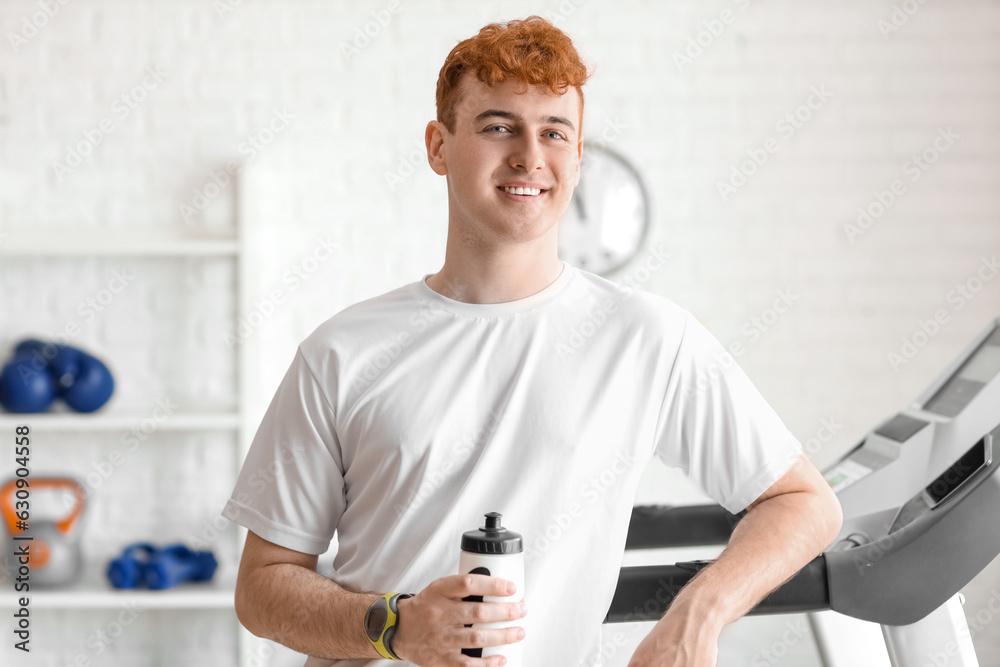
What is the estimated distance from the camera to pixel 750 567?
1.24 m

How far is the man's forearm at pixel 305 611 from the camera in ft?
3.87

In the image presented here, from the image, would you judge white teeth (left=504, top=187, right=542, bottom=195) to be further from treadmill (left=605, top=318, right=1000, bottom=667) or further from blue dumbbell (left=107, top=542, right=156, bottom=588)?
blue dumbbell (left=107, top=542, right=156, bottom=588)

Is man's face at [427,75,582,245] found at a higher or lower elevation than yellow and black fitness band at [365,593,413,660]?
higher

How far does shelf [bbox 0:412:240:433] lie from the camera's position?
9.30 feet

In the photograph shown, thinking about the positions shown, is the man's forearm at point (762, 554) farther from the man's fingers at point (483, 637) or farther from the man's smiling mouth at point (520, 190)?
the man's smiling mouth at point (520, 190)

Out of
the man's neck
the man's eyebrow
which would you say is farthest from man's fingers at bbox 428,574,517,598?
the man's eyebrow

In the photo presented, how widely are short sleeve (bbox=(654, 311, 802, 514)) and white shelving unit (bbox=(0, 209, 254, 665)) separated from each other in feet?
6.29

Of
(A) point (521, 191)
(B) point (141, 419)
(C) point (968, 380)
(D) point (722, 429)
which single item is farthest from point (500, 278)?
(B) point (141, 419)

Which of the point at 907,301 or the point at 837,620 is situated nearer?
the point at 837,620

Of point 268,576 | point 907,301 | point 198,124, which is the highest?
point 198,124

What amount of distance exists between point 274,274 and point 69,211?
76cm

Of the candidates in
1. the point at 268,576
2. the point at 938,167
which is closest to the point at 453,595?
the point at 268,576

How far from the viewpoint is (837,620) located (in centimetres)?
163

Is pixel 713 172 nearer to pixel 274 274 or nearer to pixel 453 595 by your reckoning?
pixel 274 274
